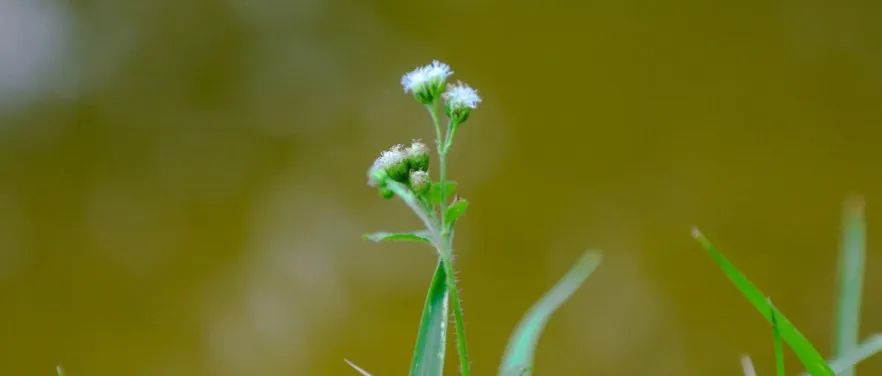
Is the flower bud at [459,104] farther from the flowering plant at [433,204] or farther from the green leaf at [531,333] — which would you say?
the green leaf at [531,333]

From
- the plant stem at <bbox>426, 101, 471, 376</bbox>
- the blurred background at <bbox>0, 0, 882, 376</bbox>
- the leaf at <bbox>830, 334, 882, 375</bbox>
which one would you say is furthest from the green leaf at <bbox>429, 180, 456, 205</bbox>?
the blurred background at <bbox>0, 0, 882, 376</bbox>

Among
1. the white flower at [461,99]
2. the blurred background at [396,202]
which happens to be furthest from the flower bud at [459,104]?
the blurred background at [396,202]

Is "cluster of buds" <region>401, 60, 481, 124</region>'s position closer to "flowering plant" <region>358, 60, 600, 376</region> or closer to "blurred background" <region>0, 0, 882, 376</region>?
"flowering plant" <region>358, 60, 600, 376</region>

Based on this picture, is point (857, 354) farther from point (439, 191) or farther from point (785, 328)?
point (439, 191)

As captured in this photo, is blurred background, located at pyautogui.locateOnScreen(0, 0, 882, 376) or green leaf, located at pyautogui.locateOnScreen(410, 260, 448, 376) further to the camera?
blurred background, located at pyautogui.locateOnScreen(0, 0, 882, 376)

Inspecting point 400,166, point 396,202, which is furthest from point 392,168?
point 396,202

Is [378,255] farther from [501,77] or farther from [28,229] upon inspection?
[28,229]

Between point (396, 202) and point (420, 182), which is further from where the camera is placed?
point (396, 202)
